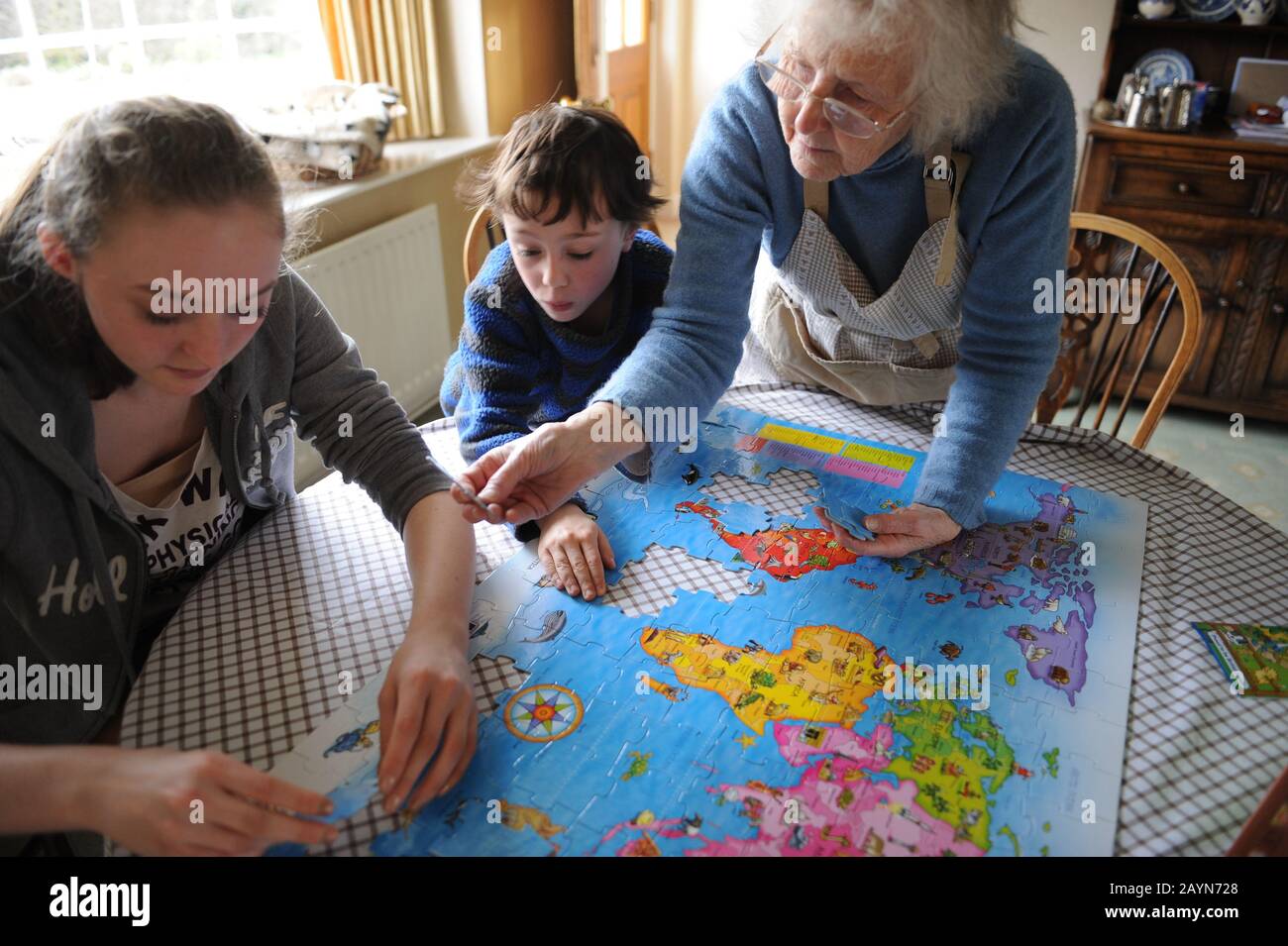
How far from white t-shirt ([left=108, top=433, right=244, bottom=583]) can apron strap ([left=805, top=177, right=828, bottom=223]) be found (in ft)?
3.15

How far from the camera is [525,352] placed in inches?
64.8

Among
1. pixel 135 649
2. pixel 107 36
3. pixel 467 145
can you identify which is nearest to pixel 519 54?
pixel 467 145

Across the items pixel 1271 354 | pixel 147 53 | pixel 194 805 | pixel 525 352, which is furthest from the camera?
pixel 1271 354

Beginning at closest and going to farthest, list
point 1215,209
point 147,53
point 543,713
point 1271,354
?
point 543,713
point 147,53
point 1215,209
point 1271,354

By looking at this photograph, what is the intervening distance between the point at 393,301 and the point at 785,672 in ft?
7.48

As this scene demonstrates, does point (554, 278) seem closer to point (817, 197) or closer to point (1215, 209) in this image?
point (817, 197)

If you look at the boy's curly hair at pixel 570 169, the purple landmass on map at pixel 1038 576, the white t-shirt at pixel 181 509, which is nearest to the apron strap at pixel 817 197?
the boy's curly hair at pixel 570 169

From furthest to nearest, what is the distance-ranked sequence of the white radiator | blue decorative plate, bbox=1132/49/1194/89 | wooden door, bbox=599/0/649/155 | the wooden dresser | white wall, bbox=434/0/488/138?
wooden door, bbox=599/0/649/155, blue decorative plate, bbox=1132/49/1194/89, the wooden dresser, white wall, bbox=434/0/488/138, the white radiator

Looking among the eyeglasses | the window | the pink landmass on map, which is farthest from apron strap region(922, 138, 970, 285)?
the window

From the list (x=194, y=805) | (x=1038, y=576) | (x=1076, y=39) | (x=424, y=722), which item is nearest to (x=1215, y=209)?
(x=1076, y=39)

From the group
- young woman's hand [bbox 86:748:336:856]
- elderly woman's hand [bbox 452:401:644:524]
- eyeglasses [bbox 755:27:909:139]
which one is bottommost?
young woman's hand [bbox 86:748:336:856]

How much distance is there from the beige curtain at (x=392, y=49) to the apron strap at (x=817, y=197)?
82.8 inches

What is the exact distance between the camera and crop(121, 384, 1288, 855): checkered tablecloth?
0.99m

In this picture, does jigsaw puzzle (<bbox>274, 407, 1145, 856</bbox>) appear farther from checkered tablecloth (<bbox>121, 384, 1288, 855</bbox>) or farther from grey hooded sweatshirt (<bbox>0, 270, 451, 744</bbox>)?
grey hooded sweatshirt (<bbox>0, 270, 451, 744</bbox>)
